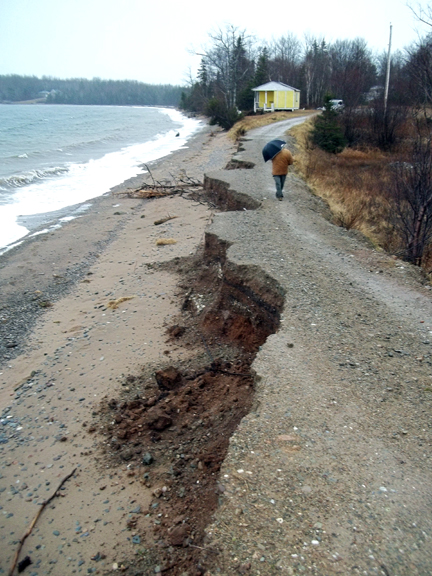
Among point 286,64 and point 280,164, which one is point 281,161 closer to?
point 280,164

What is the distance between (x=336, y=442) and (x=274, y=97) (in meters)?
47.0

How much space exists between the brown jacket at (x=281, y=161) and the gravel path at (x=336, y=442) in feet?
14.9

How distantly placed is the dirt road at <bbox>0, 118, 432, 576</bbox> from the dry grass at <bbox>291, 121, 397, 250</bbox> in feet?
7.22

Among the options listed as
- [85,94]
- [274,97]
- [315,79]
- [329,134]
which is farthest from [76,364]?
[85,94]

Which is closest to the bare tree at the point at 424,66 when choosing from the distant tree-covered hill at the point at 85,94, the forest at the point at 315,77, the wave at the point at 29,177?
the forest at the point at 315,77

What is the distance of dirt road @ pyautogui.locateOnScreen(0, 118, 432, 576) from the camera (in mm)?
2812

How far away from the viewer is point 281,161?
10.3m

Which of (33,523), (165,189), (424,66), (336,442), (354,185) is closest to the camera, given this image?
(336,442)

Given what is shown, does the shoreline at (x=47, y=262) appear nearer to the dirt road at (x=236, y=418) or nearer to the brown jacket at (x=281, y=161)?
the dirt road at (x=236, y=418)

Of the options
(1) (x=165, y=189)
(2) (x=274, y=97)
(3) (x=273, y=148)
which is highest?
(2) (x=274, y=97)

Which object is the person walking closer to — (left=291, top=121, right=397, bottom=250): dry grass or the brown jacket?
the brown jacket

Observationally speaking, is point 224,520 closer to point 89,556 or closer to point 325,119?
point 89,556

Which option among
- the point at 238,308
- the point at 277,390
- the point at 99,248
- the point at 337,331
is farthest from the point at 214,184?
the point at 277,390

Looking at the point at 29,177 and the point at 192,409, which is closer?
the point at 192,409
